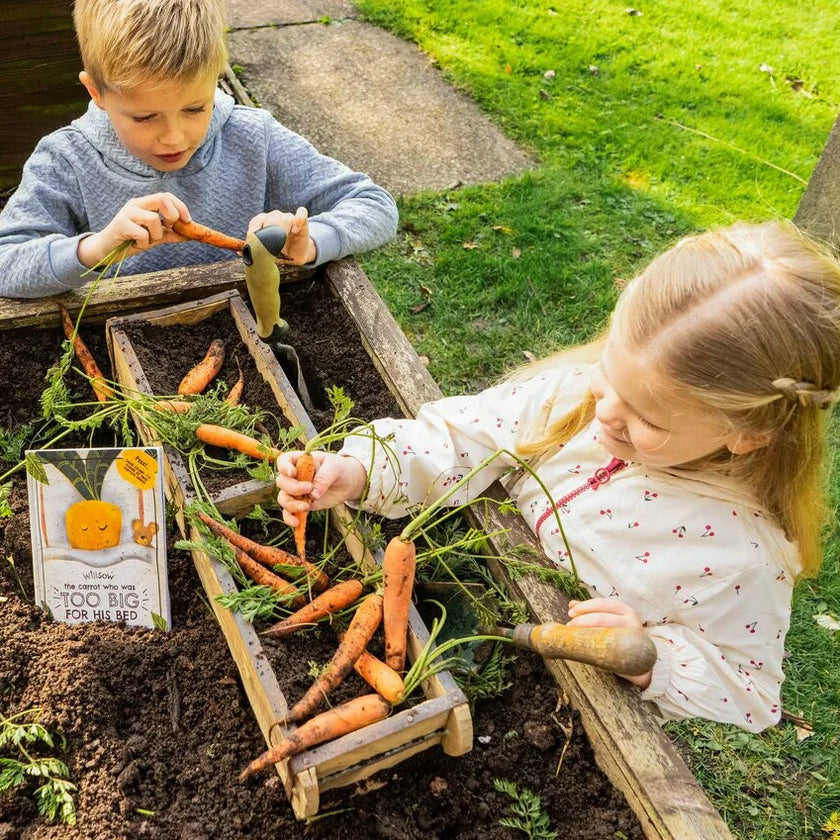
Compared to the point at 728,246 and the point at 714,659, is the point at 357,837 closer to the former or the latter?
the point at 714,659

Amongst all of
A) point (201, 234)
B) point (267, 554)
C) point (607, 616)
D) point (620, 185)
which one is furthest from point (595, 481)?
point (620, 185)

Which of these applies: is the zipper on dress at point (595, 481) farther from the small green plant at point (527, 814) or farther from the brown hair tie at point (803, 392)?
the small green plant at point (527, 814)

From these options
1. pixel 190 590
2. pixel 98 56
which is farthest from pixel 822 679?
pixel 98 56

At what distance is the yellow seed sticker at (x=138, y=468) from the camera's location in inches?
69.9

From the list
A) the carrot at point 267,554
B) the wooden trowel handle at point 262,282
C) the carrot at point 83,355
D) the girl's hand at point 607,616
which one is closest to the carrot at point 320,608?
the carrot at point 267,554

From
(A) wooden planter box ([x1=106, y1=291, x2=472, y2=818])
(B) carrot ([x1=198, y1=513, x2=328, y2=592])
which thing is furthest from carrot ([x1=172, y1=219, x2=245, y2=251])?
(B) carrot ([x1=198, y1=513, x2=328, y2=592])

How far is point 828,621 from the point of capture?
9.49ft

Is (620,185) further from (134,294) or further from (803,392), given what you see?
(803,392)

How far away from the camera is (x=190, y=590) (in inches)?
77.3

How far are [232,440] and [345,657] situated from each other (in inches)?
25.1

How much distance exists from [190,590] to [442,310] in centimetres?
223

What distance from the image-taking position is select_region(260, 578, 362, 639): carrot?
172 cm

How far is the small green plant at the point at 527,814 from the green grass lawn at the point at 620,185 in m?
0.99

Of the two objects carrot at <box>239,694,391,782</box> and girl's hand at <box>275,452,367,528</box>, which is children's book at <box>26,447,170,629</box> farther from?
carrot at <box>239,694,391,782</box>
